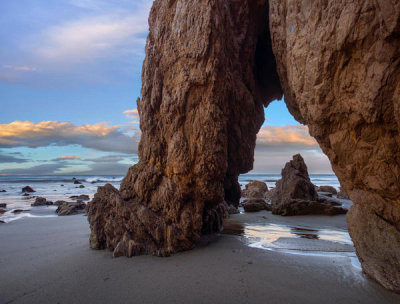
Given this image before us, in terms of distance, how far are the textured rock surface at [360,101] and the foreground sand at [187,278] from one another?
0.88m

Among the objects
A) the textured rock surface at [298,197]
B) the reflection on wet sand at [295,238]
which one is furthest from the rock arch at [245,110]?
the textured rock surface at [298,197]

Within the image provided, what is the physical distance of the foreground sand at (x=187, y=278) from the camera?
4.21m

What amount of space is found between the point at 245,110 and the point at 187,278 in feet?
24.8

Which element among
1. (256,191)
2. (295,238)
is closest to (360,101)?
(295,238)

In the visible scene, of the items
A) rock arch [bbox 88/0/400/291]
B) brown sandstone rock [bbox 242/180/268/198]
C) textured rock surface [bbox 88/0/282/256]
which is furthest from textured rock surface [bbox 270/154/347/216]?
brown sandstone rock [bbox 242/180/268/198]

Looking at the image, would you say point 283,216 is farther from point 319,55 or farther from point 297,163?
point 319,55

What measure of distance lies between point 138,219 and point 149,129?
2.78 m

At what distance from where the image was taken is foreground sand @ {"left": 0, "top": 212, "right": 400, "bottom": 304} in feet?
13.8

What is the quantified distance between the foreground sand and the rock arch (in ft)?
1.81

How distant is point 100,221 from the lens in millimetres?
6977

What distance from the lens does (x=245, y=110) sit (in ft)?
34.9

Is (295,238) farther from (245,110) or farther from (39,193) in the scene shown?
(39,193)

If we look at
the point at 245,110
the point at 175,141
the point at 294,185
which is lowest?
the point at 294,185

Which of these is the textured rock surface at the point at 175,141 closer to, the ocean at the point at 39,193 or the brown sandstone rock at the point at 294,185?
the brown sandstone rock at the point at 294,185
